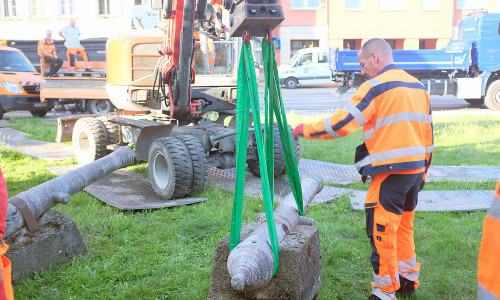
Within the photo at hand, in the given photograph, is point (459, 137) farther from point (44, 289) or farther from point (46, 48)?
point (46, 48)

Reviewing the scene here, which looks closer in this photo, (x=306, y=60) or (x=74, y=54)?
(x=74, y=54)

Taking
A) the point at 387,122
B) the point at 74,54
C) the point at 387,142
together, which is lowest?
the point at 387,142

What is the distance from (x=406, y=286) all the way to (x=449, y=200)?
9.66 ft

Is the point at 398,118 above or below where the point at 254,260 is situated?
above

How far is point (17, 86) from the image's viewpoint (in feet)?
53.6

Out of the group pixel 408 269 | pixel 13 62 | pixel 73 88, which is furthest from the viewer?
pixel 13 62

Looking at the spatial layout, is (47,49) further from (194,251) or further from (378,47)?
(378,47)

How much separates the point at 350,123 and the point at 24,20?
35811mm

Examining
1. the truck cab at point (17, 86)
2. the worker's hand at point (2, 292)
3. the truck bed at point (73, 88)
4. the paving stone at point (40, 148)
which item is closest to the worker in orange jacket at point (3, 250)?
the worker's hand at point (2, 292)

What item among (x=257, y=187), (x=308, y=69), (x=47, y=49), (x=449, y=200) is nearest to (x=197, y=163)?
(x=257, y=187)

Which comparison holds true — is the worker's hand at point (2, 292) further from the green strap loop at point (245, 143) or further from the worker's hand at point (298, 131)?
the worker's hand at point (298, 131)

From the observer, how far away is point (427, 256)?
5.00 meters

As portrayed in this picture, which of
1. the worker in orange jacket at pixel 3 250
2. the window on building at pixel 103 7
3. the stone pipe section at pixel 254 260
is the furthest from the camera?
the window on building at pixel 103 7

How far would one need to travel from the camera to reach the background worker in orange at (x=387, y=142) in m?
3.72
